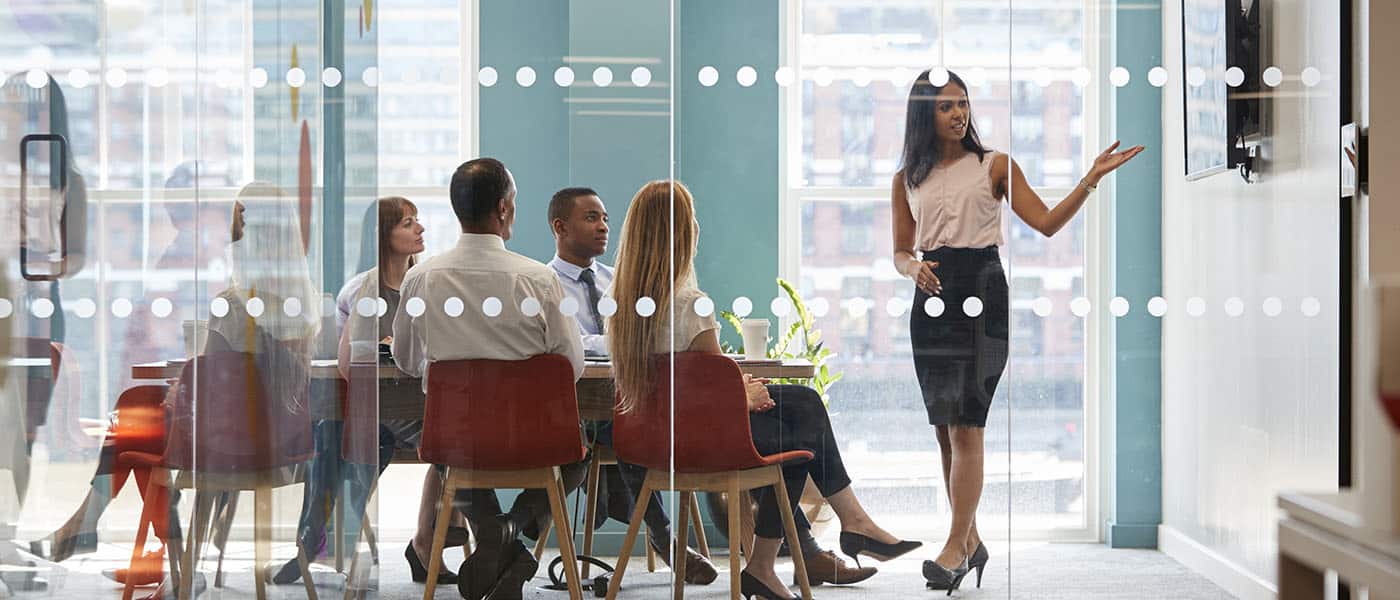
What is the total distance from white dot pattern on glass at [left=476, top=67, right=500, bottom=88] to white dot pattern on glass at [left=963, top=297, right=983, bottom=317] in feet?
4.39

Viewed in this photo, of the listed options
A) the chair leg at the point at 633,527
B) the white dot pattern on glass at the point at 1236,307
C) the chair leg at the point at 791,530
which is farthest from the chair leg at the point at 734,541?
the white dot pattern on glass at the point at 1236,307

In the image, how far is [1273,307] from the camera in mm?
3014

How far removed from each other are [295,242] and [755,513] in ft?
4.60

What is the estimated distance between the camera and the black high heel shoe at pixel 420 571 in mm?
2998

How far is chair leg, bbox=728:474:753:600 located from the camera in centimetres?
296

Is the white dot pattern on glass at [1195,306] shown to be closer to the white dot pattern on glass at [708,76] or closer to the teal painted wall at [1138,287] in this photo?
the teal painted wall at [1138,287]

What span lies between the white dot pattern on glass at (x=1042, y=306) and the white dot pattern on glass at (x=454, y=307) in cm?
147

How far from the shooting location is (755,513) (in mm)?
2977

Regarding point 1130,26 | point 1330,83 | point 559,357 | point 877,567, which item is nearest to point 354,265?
point 559,357

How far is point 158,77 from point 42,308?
0.69 meters

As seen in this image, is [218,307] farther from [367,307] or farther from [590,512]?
[590,512]

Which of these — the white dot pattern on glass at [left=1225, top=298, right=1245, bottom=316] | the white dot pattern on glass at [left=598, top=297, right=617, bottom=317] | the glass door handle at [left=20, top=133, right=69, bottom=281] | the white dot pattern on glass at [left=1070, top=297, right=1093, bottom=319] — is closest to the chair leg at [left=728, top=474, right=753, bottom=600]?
the white dot pattern on glass at [left=598, top=297, right=617, bottom=317]

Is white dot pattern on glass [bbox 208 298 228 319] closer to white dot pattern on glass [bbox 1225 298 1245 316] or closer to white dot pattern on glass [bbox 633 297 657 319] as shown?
white dot pattern on glass [bbox 633 297 657 319]

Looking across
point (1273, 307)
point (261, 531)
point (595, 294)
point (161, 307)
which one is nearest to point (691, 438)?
point (595, 294)
